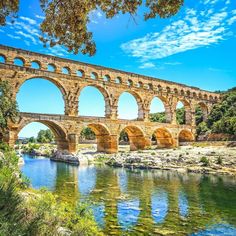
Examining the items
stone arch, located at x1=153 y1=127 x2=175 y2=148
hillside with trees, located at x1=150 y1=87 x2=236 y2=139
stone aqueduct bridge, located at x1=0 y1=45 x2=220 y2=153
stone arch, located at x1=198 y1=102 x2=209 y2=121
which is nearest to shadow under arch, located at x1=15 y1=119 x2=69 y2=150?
stone aqueduct bridge, located at x1=0 y1=45 x2=220 y2=153

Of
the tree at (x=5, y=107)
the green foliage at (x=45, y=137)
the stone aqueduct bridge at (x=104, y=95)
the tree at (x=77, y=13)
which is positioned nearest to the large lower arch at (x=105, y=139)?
the stone aqueduct bridge at (x=104, y=95)

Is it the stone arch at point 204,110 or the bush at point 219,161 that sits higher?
the stone arch at point 204,110

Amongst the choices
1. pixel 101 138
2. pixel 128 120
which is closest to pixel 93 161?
pixel 101 138

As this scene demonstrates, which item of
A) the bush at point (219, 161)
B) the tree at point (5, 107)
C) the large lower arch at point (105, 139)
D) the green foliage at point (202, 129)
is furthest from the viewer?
the green foliage at point (202, 129)

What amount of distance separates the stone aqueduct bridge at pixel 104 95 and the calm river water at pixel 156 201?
12.8m

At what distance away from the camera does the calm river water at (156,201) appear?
9.18m

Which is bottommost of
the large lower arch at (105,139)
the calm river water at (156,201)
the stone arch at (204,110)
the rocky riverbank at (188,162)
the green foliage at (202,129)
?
the calm river water at (156,201)

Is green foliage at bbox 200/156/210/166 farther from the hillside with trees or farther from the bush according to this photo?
the hillside with trees

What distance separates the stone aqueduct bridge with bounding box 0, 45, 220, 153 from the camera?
3002 cm

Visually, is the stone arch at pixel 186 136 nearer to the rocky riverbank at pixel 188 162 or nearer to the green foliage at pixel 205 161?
the rocky riverbank at pixel 188 162

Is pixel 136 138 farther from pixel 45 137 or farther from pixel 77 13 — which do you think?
pixel 45 137

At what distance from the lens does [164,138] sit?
45.6 metres

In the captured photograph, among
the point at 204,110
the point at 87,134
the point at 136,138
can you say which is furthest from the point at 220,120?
the point at 87,134

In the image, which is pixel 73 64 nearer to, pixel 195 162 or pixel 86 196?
pixel 195 162
